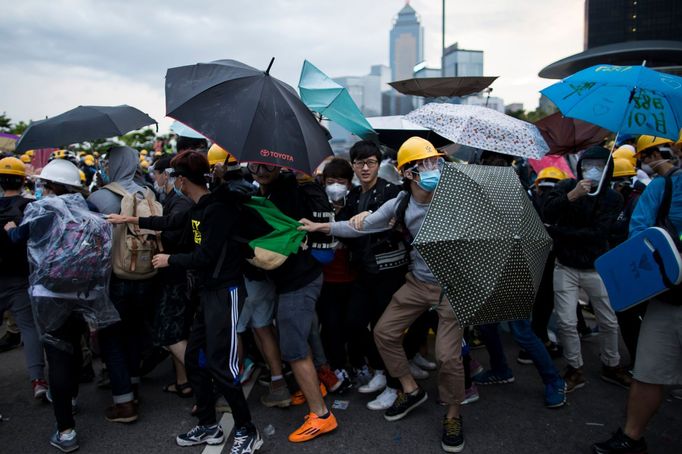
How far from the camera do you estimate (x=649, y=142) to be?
131 inches

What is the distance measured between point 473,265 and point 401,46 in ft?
533

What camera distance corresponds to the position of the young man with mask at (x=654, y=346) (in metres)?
2.79

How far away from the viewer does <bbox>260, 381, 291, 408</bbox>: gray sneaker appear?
12.9 ft

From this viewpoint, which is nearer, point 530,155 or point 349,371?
point 530,155

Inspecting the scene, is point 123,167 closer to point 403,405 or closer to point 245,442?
point 245,442

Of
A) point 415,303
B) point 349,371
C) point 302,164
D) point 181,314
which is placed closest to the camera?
point 302,164

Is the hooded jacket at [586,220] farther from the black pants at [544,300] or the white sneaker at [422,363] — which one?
the white sneaker at [422,363]

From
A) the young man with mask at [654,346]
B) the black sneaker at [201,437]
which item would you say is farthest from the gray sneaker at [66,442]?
the young man with mask at [654,346]

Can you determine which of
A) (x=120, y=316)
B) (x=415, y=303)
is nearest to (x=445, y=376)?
(x=415, y=303)

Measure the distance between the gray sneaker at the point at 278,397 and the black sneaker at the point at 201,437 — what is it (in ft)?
2.04

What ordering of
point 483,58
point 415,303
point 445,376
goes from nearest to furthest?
1. point 445,376
2. point 415,303
3. point 483,58

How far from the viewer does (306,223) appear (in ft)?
11.3

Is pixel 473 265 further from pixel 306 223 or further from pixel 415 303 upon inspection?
pixel 306 223

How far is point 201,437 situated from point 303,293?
123 cm
